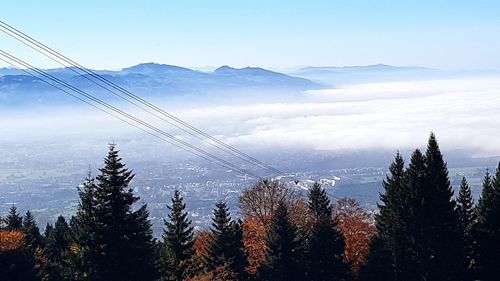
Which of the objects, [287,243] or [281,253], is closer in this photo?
[281,253]

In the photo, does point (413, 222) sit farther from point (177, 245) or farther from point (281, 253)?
point (177, 245)

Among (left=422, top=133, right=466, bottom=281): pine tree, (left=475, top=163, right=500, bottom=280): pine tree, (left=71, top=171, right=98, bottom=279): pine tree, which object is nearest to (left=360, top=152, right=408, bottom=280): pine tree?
(left=422, top=133, right=466, bottom=281): pine tree

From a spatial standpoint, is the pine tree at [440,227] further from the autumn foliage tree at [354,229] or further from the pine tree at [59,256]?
the pine tree at [59,256]

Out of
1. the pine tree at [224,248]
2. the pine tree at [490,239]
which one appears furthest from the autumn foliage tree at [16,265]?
the pine tree at [490,239]

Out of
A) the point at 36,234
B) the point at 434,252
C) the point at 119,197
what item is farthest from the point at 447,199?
the point at 36,234

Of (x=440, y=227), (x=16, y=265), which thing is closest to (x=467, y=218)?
(x=440, y=227)
